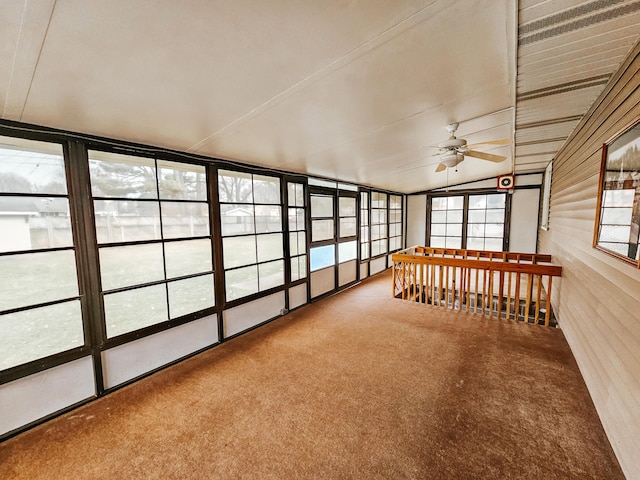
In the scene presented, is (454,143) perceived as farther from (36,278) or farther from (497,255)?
(36,278)

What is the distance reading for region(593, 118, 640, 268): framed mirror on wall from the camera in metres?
1.56

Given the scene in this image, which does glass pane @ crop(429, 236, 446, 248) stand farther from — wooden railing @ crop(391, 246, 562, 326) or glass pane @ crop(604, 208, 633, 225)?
glass pane @ crop(604, 208, 633, 225)

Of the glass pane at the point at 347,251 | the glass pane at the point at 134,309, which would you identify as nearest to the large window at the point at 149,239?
the glass pane at the point at 134,309

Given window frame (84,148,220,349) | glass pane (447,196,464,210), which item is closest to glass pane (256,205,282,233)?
window frame (84,148,220,349)

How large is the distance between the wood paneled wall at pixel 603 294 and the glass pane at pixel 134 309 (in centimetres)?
368

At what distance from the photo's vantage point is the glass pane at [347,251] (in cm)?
552

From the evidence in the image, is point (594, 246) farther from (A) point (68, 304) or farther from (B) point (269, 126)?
(A) point (68, 304)

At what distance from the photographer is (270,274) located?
3.99 m

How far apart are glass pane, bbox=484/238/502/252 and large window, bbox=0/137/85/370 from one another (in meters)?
8.12

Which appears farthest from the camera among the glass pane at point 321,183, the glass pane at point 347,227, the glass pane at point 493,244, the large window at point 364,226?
the glass pane at point 493,244

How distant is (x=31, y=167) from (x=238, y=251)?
2.01 metres

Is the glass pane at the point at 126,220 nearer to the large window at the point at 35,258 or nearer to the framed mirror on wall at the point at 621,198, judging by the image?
the large window at the point at 35,258

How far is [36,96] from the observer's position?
1558mm

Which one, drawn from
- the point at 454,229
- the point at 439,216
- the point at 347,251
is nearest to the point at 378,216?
the point at 347,251
